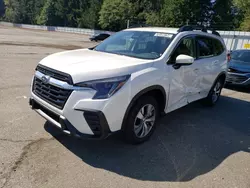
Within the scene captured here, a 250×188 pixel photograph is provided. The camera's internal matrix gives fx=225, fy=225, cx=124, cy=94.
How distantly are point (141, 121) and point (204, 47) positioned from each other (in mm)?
2554

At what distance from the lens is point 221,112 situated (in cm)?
552

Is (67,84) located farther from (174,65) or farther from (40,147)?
(174,65)

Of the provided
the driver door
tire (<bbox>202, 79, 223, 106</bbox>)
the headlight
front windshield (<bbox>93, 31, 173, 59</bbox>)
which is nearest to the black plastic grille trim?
the headlight

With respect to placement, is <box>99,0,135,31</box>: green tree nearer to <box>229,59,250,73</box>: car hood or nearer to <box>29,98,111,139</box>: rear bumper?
<box>229,59,250,73</box>: car hood

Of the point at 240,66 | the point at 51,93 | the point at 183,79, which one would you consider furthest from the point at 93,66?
the point at 240,66

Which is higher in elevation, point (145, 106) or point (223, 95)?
point (145, 106)

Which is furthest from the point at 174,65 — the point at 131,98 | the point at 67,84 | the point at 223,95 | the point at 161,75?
the point at 223,95

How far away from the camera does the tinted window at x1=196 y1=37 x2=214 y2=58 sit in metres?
4.74

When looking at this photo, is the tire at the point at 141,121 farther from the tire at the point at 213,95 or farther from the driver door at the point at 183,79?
the tire at the point at 213,95

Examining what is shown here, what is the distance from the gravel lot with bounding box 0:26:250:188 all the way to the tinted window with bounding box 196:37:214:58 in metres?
1.46

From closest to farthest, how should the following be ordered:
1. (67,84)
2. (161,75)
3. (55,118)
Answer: (67,84), (55,118), (161,75)

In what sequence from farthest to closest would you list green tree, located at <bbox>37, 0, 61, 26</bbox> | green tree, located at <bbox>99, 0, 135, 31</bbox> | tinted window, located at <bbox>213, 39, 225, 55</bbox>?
green tree, located at <bbox>37, 0, 61, 26</bbox> → green tree, located at <bbox>99, 0, 135, 31</bbox> → tinted window, located at <bbox>213, 39, 225, 55</bbox>

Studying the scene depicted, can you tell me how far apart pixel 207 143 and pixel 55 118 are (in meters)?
2.58

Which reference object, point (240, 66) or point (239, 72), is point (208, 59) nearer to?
point (239, 72)
